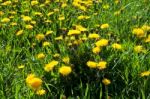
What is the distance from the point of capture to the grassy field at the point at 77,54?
97.3 inches

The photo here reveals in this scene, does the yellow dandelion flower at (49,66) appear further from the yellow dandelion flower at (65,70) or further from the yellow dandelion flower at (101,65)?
the yellow dandelion flower at (101,65)

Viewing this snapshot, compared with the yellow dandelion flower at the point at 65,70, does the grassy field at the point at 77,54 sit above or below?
below

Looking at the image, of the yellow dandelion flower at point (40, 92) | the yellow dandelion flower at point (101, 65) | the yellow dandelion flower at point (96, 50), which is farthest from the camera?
the yellow dandelion flower at point (96, 50)

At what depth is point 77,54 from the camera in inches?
109

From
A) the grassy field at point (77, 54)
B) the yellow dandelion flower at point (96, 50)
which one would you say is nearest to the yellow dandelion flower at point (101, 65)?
the grassy field at point (77, 54)

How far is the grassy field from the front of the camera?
247 centimetres

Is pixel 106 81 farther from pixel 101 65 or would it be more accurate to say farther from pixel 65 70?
pixel 65 70

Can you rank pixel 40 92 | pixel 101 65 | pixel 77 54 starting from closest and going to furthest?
1. pixel 40 92
2. pixel 101 65
3. pixel 77 54

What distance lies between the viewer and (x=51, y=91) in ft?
8.33

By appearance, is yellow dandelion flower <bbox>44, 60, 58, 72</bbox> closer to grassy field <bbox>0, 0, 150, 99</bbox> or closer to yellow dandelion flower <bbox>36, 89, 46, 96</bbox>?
grassy field <bbox>0, 0, 150, 99</bbox>

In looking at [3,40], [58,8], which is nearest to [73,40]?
[3,40]

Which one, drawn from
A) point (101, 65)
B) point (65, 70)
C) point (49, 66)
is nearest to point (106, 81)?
point (101, 65)

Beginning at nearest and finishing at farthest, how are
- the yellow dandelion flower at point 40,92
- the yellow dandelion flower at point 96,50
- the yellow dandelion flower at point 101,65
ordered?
the yellow dandelion flower at point 40,92, the yellow dandelion flower at point 101,65, the yellow dandelion flower at point 96,50

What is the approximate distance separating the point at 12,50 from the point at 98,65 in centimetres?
98
